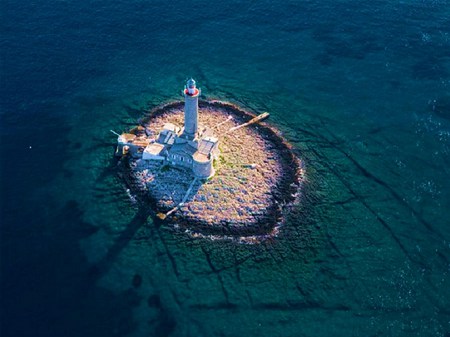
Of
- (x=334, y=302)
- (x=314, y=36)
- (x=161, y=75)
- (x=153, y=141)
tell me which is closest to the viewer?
(x=334, y=302)

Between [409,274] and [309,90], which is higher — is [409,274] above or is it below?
below

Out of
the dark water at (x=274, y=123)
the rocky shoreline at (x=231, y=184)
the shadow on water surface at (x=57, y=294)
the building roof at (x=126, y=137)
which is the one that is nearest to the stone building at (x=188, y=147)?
the rocky shoreline at (x=231, y=184)

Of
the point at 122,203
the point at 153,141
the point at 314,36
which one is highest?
the point at 314,36

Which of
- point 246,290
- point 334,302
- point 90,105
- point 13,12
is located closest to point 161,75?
point 90,105

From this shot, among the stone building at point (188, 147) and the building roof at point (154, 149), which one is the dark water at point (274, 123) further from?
the stone building at point (188, 147)

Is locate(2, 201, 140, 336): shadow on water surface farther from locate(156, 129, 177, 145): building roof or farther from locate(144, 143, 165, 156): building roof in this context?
locate(156, 129, 177, 145): building roof

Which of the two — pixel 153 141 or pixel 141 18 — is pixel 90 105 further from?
pixel 141 18
